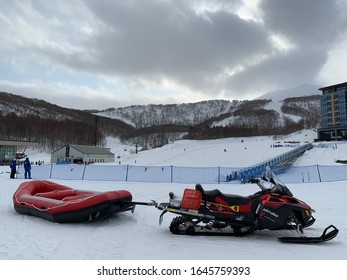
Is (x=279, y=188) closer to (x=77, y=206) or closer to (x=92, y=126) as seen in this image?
(x=77, y=206)

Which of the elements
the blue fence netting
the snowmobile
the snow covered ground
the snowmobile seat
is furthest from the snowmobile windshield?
the blue fence netting

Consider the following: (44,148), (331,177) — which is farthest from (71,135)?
(331,177)

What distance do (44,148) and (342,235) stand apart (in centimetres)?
11516

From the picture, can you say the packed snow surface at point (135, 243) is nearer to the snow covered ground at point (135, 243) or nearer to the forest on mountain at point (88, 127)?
the snow covered ground at point (135, 243)

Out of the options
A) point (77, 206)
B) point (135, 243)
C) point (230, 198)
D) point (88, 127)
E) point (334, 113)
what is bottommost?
point (135, 243)

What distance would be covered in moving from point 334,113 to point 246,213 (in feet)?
306

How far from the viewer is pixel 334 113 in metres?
85.5

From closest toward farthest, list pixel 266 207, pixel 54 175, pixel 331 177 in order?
pixel 266 207, pixel 331 177, pixel 54 175

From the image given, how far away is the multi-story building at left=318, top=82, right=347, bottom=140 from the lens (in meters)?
82.5

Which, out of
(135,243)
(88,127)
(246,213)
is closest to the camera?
(135,243)

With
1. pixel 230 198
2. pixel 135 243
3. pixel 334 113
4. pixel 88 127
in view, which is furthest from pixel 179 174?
pixel 88 127

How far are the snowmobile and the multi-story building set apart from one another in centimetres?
8673

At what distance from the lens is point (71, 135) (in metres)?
124
